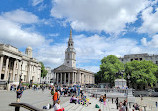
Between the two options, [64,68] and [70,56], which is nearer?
[64,68]

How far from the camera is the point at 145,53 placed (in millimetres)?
70750

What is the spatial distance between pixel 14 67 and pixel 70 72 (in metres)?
49.2

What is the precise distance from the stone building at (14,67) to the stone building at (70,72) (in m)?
27.7

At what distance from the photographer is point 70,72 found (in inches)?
3556

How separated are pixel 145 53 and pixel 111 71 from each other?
3315cm

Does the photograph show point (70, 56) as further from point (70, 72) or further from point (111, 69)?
point (111, 69)

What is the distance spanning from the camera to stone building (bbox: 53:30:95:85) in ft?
293

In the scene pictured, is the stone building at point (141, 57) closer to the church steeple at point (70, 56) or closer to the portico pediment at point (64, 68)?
the portico pediment at point (64, 68)

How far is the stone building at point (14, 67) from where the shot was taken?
125 ft

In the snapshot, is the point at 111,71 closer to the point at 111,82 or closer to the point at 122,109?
the point at 111,82

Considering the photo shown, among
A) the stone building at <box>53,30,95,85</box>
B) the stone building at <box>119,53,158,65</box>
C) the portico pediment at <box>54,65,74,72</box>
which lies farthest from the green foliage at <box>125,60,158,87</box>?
the portico pediment at <box>54,65,74,72</box>

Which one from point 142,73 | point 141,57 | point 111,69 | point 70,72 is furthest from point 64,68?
point 142,73

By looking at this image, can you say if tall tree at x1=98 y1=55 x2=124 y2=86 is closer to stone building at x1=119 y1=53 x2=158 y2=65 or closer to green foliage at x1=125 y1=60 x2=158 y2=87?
green foliage at x1=125 y1=60 x2=158 y2=87

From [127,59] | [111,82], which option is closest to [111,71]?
[111,82]
